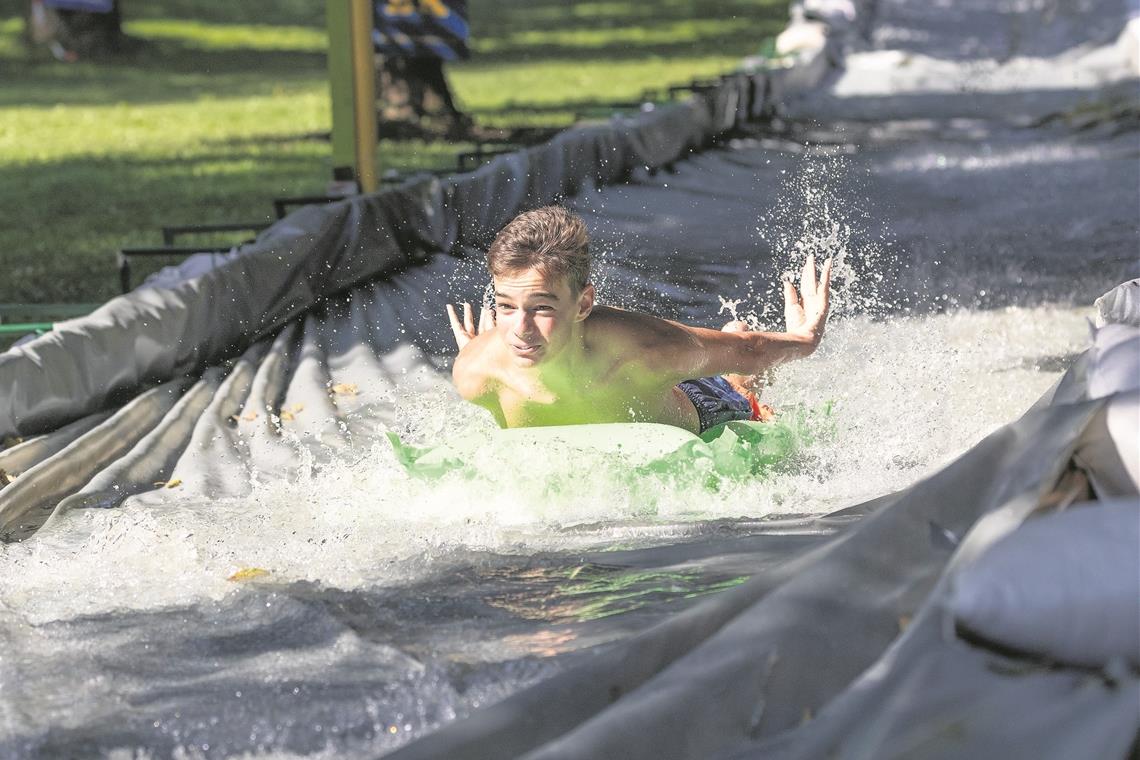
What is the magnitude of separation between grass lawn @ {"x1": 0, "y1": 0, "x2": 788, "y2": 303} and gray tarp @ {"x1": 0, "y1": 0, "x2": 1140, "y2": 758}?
93.1 inches

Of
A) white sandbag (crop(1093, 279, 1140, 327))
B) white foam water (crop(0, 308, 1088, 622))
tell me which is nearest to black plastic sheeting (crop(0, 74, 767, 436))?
white foam water (crop(0, 308, 1088, 622))

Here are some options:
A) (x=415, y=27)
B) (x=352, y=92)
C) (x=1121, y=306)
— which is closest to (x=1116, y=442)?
(x=1121, y=306)

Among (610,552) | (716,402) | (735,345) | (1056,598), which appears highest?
(1056,598)

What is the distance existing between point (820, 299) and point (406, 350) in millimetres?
2099

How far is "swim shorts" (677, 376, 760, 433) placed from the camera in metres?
4.73

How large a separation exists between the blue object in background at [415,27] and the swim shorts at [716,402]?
23.8 feet

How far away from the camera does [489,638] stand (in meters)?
2.68

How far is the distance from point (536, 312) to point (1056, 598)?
2.14 metres

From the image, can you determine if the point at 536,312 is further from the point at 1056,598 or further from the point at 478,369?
the point at 1056,598

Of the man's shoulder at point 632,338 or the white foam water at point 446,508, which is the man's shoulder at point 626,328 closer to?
the man's shoulder at point 632,338

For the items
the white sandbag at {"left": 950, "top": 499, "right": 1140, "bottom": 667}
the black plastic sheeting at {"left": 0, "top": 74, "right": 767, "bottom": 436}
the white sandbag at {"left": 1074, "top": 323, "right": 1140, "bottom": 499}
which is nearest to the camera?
the white sandbag at {"left": 950, "top": 499, "right": 1140, "bottom": 667}

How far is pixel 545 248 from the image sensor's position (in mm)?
3943

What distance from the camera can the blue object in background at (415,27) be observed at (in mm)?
11602

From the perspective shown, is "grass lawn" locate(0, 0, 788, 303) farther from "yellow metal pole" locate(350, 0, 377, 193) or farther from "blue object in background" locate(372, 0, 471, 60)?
"yellow metal pole" locate(350, 0, 377, 193)
